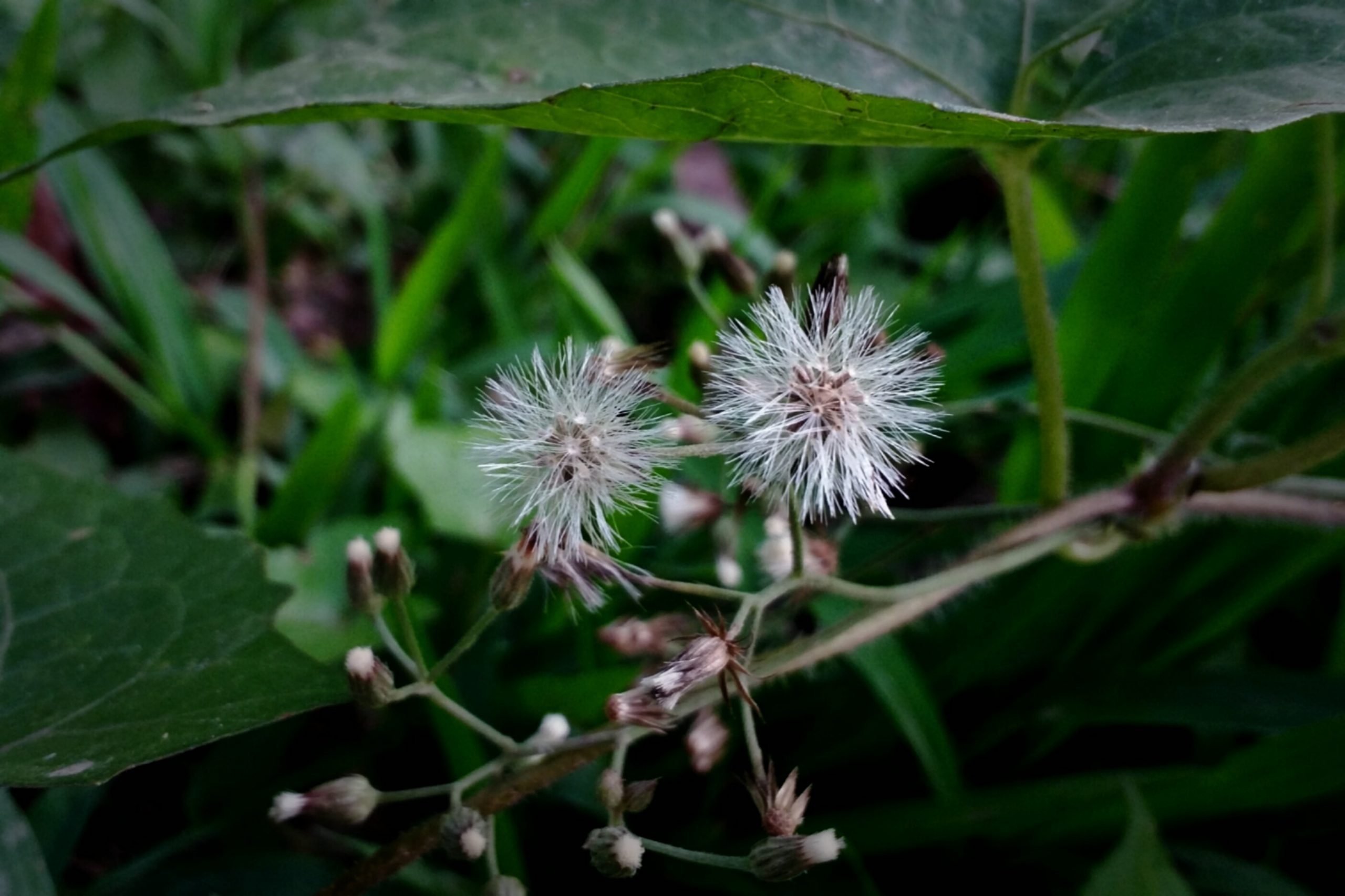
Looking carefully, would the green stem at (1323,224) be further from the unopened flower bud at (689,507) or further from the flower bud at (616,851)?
the flower bud at (616,851)

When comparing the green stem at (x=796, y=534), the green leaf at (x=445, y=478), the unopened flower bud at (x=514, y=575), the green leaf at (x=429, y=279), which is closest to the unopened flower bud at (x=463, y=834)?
the unopened flower bud at (x=514, y=575)

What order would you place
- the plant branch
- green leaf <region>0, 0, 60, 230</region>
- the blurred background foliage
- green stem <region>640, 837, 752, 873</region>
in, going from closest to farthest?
1. green stem <region>640, 837, 752, 873</region>
2. the blurred background foliage
3. green leaf <region>0, 0, 60, 230</region>
4. the plant branch

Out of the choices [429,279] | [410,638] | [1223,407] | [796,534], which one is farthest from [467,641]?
→ [429,279]

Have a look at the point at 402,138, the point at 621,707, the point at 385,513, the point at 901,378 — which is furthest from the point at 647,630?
the point at 402,138

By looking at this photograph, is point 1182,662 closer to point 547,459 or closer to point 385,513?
point 547,459

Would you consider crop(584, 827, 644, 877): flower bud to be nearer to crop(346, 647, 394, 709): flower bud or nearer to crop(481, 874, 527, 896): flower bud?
crop(481, 874, 527, 896): flower bud

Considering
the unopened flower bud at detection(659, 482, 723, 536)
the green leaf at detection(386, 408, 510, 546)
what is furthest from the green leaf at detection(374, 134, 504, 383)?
the unopened flower bud at detection(659, 482, 723, 536)
